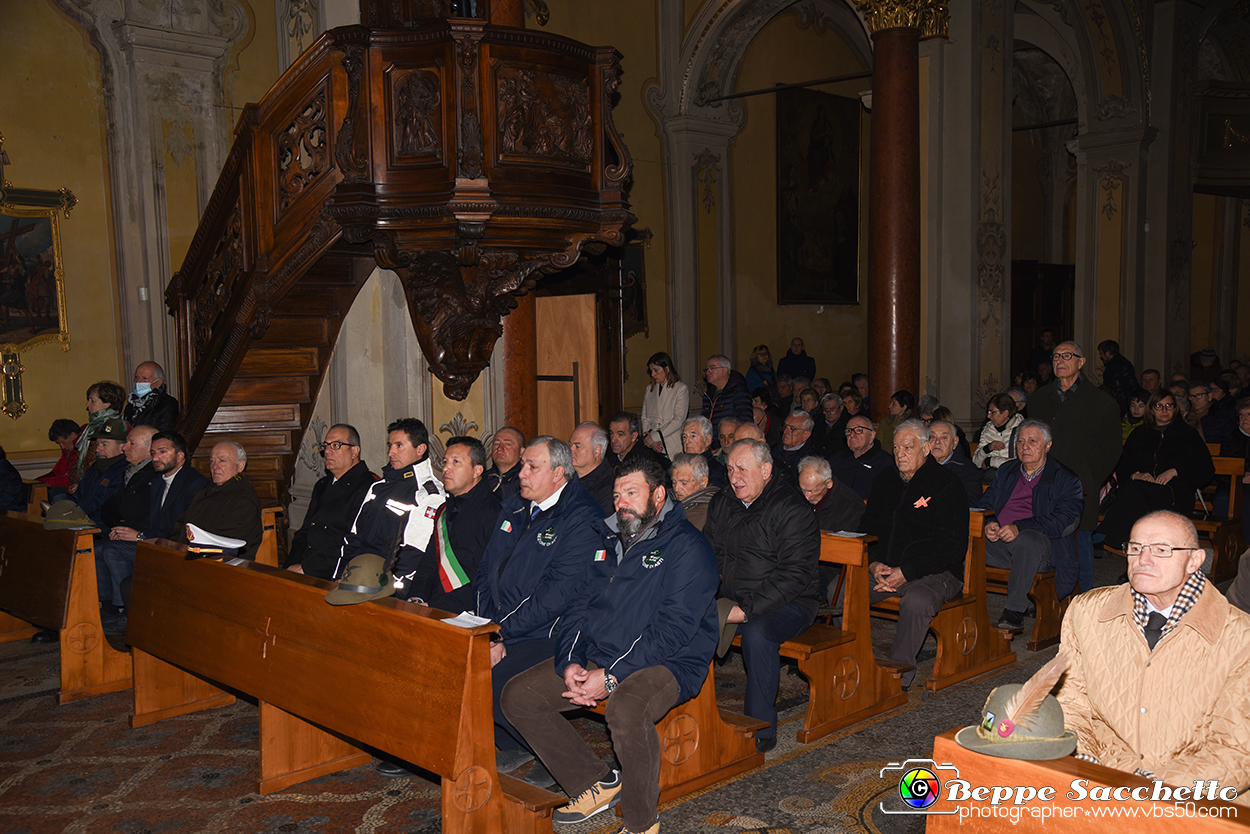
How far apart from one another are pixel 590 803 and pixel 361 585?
125cm

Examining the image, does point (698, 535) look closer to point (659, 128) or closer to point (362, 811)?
point (362, 811)

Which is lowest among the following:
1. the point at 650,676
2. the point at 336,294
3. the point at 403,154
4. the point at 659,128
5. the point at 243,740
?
the point at 243,740

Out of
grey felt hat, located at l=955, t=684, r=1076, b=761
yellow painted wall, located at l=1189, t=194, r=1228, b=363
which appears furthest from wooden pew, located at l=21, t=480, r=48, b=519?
yellow painted wall, located at l=1189, t=194, r=1228, b=363

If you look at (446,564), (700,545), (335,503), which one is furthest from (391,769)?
(700,545)

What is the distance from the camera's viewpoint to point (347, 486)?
5.54m

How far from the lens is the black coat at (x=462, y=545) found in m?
4.84

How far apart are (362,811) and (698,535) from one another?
178cm

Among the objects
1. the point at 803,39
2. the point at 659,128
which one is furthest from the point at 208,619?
the point at 803,39

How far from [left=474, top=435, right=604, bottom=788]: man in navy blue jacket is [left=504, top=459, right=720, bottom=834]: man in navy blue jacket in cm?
19

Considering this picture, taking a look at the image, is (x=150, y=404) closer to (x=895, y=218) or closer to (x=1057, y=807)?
(x=895, y=218)

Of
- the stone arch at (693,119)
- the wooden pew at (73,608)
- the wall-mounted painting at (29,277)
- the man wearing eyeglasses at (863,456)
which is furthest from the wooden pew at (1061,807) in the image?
the stone arch at (693,119)

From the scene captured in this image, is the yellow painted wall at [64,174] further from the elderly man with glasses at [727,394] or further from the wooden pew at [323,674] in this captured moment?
the elderly man with glasses at [727,394]

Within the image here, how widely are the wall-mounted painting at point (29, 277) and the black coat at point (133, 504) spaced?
4.18m

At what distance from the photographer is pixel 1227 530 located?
7.40 metres
